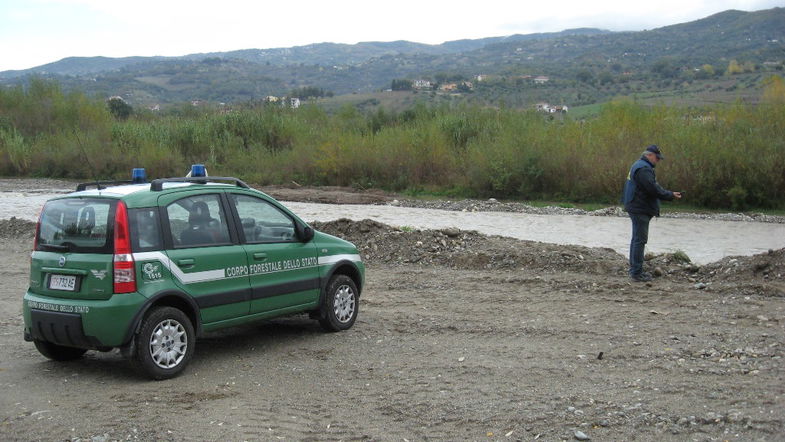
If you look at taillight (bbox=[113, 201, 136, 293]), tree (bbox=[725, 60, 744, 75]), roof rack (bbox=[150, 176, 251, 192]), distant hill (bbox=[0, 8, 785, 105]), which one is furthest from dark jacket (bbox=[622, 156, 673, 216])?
tree (bbox=[725, 60, 744, 75])

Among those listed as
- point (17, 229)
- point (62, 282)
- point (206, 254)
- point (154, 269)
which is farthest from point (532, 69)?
point (62, 282)

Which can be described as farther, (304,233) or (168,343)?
(304,233)

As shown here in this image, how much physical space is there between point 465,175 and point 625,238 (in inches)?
472

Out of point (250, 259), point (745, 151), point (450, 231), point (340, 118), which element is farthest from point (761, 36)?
point (250, 259)

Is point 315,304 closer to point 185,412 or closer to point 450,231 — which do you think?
point 185,412

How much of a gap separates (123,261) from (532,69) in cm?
11166

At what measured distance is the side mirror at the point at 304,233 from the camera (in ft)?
28.3

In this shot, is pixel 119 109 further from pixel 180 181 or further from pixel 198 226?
pixel 198 226

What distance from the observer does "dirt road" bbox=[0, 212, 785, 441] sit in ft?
19.4

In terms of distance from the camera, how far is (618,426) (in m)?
5.82

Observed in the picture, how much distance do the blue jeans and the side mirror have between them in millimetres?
5435

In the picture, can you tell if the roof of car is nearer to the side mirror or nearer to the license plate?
the license plate

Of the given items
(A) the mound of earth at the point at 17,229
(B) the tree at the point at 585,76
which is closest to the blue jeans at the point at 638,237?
(A) the mound of earth at the point at 17,229

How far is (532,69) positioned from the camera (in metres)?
114
